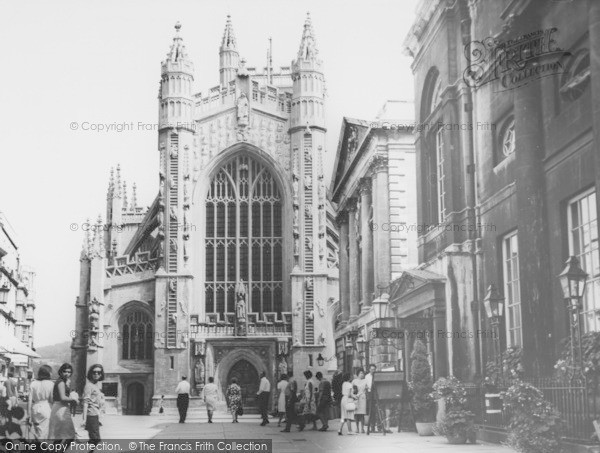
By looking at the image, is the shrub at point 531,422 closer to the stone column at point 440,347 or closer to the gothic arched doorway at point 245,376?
the stone column at point 440,347

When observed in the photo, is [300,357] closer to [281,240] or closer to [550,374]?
[281,240]

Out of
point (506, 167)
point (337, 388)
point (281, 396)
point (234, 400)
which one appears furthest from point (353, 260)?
point (506, 167)

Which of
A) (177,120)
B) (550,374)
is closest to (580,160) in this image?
(550,374)

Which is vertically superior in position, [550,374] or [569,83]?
[569,83]

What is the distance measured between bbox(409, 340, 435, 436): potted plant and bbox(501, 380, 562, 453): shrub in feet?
16.1

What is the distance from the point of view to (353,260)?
107 ft

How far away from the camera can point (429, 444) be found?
15.2 meters

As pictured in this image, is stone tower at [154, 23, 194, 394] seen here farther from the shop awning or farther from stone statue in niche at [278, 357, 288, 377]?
the shop awning

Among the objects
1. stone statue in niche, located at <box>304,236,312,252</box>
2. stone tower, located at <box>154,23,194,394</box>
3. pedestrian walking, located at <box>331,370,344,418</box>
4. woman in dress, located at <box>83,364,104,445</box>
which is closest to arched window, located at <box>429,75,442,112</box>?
pedestrian walking, located at <box>331,370,344,418</box>

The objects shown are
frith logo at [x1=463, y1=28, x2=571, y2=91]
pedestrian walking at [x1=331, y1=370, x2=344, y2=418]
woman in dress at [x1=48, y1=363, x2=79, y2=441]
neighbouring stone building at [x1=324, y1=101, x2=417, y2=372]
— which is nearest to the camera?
woman in dress at [x1=48, y1=363, x2=79, y2=441]

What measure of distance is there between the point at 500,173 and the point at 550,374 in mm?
3480

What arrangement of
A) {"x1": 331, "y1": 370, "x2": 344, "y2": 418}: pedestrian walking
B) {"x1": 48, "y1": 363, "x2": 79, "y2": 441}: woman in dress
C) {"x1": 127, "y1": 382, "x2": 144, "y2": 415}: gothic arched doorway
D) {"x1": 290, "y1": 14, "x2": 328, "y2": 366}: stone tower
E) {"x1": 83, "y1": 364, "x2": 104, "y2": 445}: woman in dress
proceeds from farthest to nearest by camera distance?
{"x1": 127, "y1": 382, "x2": 144, "y2": 415}: gothic arched doorway → {"x1": 290, "y1": 14, "x2": 328, "y2": 366}: stone tower → {"x1": 331, "y1": 370, "x2": 344, "y2": 418}: pedestrian walking → {"x1": 83, "y1": 364, "x2": 104, "y2": 445}: woman in dress → {"x1": 48, "y1": 363, "x2": 79, "y2": 441}: woman in dress

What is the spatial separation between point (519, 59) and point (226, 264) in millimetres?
25257

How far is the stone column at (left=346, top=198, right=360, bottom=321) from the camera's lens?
32.2 metres
